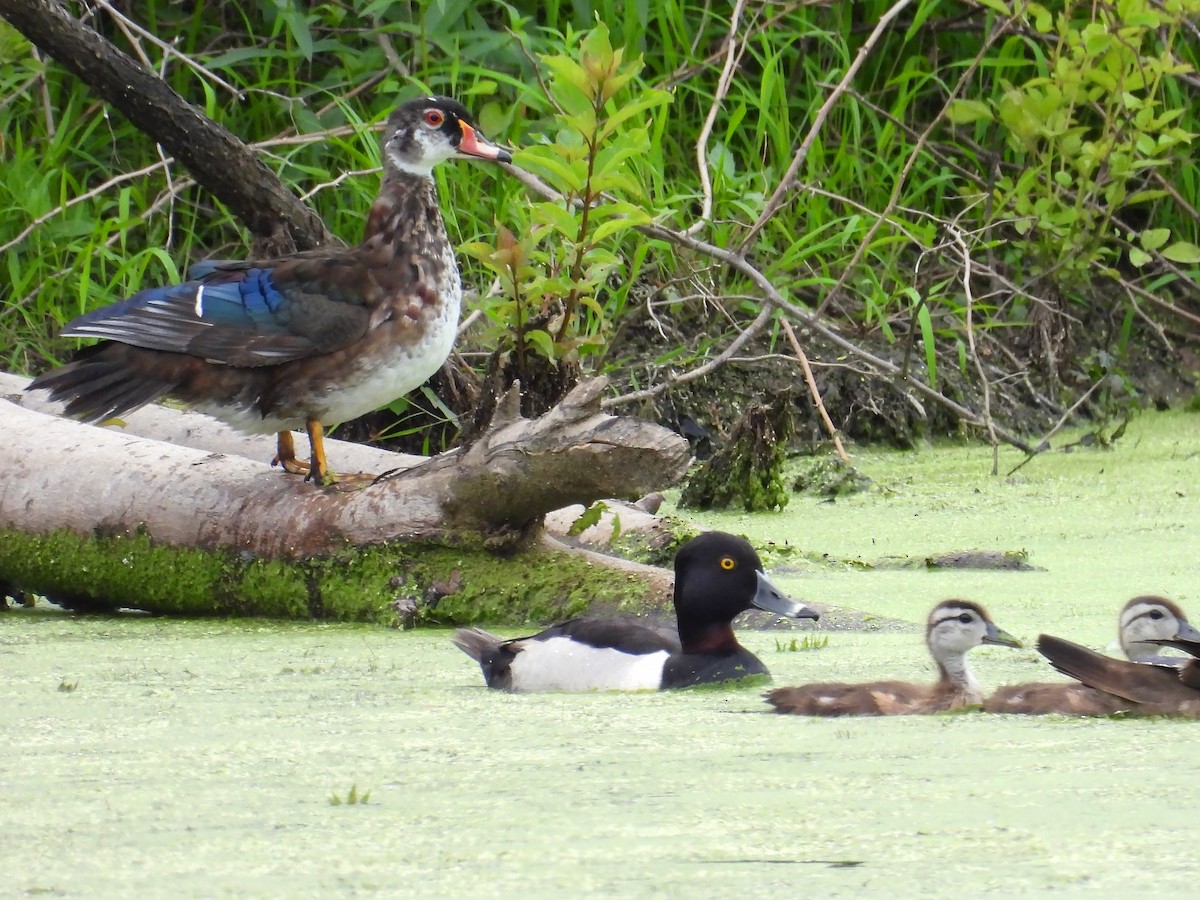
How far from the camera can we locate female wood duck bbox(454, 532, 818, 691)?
3.50 metres

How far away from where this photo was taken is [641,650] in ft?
11.6

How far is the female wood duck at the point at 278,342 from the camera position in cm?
482

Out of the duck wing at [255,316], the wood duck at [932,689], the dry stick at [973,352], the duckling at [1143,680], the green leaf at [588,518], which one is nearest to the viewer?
the duckling at [1143,680]

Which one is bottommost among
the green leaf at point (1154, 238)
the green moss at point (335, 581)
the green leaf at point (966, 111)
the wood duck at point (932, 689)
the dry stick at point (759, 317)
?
the wood duck at point (932, 689)

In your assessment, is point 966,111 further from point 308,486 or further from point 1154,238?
point 308,486

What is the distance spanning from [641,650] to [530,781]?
106 centimetres

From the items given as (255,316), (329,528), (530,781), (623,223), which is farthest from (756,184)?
(530,781)

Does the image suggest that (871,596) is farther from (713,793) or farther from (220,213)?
(220,213)

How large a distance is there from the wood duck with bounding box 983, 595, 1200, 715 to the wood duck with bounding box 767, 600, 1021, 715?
7 cm

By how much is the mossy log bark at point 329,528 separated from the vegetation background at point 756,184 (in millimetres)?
2047

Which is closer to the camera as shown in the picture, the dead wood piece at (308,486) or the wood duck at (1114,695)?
the wood duck at (1114,695)

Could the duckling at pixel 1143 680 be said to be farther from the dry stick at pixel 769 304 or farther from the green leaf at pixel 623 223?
the dry stick at pixel 769 304

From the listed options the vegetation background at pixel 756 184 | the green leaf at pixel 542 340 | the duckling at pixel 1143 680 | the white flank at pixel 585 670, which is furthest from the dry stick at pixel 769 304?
the duckling at pixel 1143 680

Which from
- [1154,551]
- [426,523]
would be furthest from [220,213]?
[1154,551]
